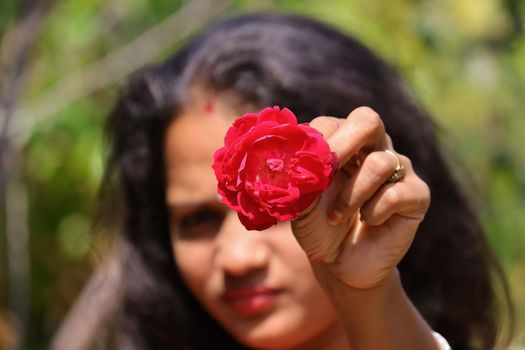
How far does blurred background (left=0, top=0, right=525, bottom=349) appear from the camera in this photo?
356 centimetres

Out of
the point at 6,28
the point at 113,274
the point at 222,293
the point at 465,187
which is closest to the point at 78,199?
the point at 6,28

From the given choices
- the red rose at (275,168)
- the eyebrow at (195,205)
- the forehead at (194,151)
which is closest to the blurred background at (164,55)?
the forehead at (194,151)

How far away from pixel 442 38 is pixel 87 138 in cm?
130

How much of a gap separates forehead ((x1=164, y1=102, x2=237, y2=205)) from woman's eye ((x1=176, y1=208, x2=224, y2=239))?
0.03 m

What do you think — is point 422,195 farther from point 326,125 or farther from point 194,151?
point 194,151

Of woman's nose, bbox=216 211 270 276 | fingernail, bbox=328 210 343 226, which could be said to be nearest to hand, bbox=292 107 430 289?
fingernail, bbox=328 210 343 226

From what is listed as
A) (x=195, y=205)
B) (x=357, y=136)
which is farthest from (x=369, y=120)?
(x=195, y=205)

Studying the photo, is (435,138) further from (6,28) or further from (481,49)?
(6,28)

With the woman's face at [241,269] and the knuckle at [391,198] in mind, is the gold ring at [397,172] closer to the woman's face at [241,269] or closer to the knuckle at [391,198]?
the knuckle at [391,198]

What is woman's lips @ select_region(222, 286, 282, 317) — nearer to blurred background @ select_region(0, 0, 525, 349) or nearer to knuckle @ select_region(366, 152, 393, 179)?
knuckle @ select_region(366, 152, 393, 179)

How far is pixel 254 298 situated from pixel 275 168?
31.0 inches

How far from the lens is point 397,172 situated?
1.20 meters

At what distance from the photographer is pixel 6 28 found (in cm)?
392

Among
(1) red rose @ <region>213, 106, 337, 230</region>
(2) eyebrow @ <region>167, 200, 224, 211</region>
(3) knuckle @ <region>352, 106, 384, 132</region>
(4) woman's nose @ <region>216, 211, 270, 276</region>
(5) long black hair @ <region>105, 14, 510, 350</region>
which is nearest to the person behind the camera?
(1) red rose @ <region>213, 106, 337, 230</region>
